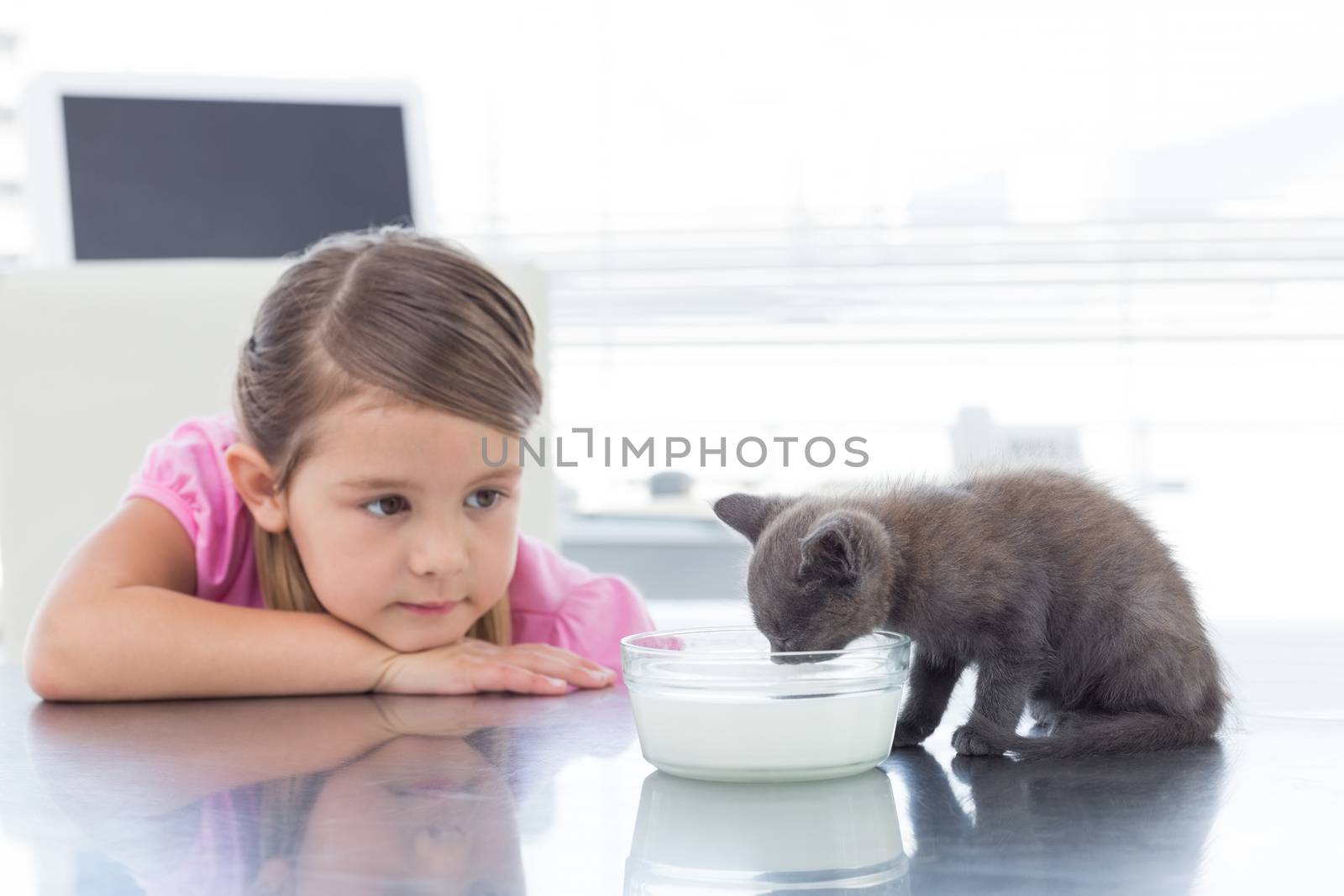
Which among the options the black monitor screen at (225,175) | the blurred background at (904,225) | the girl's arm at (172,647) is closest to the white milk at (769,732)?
the girl's arm at (172,647)

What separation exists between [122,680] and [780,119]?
2.50 meters

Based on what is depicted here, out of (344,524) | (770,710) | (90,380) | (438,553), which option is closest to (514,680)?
(438,553)

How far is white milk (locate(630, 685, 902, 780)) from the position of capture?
0.70 meters

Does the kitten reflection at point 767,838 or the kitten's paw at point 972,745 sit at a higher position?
the kitten reflection at point 767,838

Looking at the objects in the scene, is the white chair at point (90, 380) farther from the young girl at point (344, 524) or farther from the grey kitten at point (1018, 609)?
the grey kitten at point (1018, 609)

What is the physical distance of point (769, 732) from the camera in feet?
2.32

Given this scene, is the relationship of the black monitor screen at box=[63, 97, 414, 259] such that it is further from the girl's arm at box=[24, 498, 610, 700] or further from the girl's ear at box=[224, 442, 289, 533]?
the girl's arm at box=[24, 498, 610, 700]

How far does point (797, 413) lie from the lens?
3275 millimetres

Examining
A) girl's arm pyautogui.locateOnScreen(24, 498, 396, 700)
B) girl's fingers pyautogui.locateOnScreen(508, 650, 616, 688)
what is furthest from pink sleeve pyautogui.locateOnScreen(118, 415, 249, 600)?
girl's fingers pyautogui.locateOnScreen(508, 650, 616, 688)

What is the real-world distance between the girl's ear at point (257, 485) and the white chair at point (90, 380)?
1.43ft

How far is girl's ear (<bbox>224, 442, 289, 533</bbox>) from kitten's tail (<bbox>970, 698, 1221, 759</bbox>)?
937 millimetres

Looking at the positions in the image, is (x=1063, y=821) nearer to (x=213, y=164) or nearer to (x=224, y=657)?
(x=224, y=657)

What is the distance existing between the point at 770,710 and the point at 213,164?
81.3 inches

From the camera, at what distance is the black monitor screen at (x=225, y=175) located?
7.67 feet
